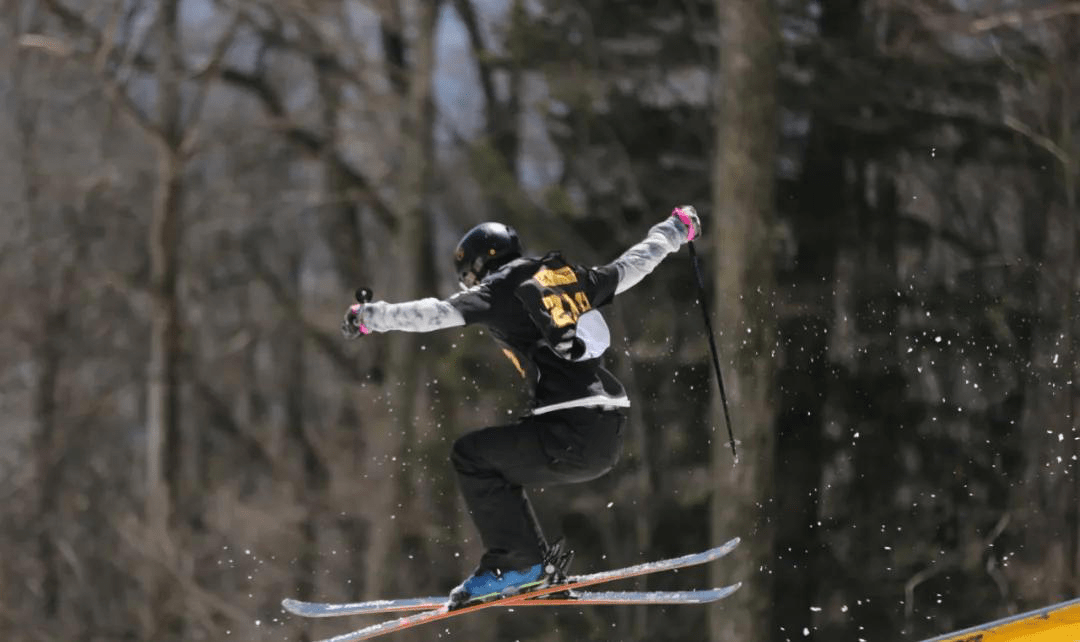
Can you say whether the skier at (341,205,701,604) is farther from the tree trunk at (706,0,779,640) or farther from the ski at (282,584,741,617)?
the tree trunk at (706,0,779,640)

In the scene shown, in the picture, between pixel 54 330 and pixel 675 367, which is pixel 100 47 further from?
pixel 675 367

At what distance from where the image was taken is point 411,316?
4.50 metres

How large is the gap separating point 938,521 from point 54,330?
13154 millimetres

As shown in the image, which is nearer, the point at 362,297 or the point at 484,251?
the point at 362,297

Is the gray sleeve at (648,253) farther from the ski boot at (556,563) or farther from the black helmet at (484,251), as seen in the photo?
the ski boot at (556,563)

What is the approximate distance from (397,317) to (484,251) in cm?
53

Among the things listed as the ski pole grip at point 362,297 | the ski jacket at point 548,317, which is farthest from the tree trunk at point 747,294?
the ski pole grip at point 362,297

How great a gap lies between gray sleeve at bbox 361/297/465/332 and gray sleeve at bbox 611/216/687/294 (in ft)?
2.52

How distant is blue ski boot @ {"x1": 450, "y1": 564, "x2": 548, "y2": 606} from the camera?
16.9 ft

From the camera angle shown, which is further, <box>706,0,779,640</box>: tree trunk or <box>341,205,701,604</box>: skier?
<box>706,0,779,640</box>: tree trunk

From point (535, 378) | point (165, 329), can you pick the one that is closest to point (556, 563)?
point (535, 378)

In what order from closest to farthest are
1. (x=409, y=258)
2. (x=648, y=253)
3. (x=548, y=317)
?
(x=548, y=317)
(x=648, y=253)
(x=409, y=258)

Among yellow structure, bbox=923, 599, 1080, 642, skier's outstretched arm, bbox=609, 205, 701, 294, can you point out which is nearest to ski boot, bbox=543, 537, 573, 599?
skier's outstretched arm, bbox=609, 205, 701, 294

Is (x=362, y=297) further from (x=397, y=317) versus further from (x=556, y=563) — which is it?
(x=556, y=563)
